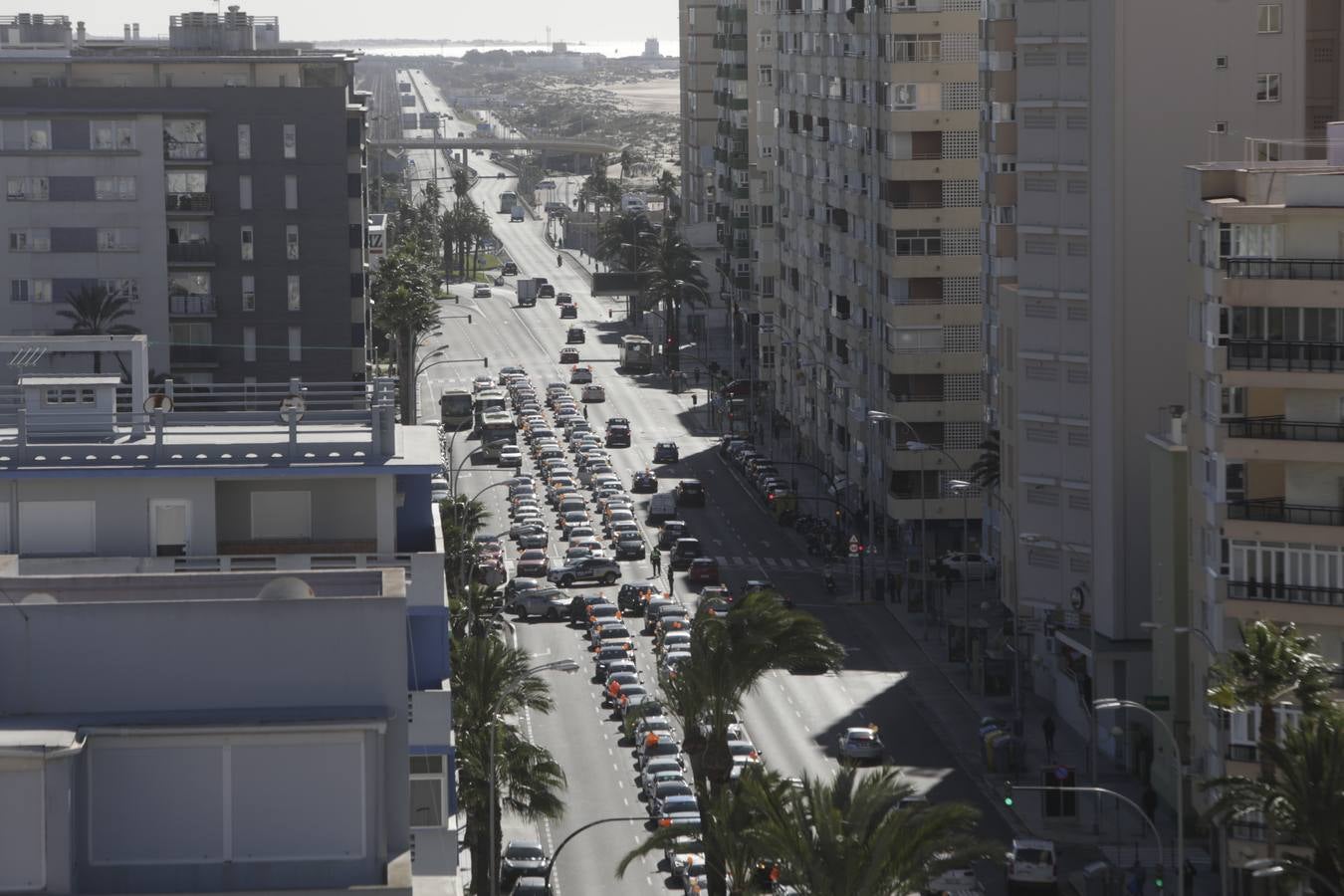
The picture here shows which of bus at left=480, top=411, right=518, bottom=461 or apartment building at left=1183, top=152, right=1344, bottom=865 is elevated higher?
apartment building at left=1183, top=152, right=1344, bottom=865

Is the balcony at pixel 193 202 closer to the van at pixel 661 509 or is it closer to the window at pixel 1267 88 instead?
the van at pixel 661 509

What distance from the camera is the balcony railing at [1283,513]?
64500 mm

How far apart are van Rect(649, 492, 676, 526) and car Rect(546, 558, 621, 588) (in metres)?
15.2

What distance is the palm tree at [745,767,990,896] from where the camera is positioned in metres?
46.1

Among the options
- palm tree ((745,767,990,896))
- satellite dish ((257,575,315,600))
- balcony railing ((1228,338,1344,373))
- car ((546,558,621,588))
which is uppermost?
balcony railing ((1228,338,1344,373))

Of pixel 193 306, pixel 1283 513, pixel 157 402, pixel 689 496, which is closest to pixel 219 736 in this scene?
pixel 157 402

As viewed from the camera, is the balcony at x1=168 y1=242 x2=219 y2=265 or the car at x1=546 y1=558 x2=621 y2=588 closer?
the car at x1=546 y1=558 x2=621 y2=588

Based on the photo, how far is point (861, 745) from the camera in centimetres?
8125

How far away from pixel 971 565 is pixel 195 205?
38575 millimetres

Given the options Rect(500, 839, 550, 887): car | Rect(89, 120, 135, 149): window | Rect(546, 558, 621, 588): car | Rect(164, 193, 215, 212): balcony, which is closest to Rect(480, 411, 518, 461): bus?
Rect(546, 558, 621, 588): car

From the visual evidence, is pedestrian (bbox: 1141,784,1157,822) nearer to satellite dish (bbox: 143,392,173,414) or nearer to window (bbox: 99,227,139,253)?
satellite dish (bbox: 143,392,173,414)

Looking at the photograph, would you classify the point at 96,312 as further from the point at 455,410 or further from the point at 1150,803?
the point at 1150,803

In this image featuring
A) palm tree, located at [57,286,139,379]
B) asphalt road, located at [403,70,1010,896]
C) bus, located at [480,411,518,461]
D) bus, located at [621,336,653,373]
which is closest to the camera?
asphalt road, located at [403,70,1010,896]

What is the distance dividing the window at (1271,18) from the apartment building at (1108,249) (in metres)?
0.03
